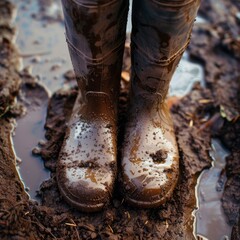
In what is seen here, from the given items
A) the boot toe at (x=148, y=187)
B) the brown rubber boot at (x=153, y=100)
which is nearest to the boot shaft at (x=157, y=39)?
the brown rubber boot at (x=153, y=100)

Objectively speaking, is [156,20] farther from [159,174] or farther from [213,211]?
[213,211]

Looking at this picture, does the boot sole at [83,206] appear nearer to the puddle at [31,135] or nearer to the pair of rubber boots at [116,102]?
the pair of rubber boots at [116,102]

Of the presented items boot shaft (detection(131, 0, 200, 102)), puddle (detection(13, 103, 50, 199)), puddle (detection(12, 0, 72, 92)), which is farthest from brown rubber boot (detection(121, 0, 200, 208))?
puddle (detection(12, 0, 72, 92))

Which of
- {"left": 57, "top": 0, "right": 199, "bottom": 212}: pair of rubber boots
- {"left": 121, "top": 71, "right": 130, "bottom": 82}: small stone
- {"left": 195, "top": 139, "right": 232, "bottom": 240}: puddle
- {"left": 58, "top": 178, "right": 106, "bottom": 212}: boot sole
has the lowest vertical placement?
{"left": 195, "top": 139, "right": 232, "bottom": 240}: puddle

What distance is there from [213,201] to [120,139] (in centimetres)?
50

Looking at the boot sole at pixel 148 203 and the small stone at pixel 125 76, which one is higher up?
the small stone at pixel 125 76

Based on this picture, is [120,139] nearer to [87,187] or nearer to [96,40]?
[87,187]

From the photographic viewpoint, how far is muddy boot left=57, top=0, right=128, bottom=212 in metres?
1.29

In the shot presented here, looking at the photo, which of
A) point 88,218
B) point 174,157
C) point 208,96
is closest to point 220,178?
point 174,157

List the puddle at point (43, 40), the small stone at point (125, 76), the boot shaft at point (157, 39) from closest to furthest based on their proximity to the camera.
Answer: the boot shaft at point (157, 39) < the small stone at point (125, 76) < the puddle at point (43, 40)

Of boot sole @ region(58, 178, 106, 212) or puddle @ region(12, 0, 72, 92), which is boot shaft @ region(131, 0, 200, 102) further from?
puddle @ region(12, 0, 72, 92)

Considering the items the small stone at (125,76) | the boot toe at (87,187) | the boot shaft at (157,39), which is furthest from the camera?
the small stone at (125,76)

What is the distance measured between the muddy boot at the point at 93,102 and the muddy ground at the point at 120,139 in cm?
12

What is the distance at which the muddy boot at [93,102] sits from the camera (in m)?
1.29
